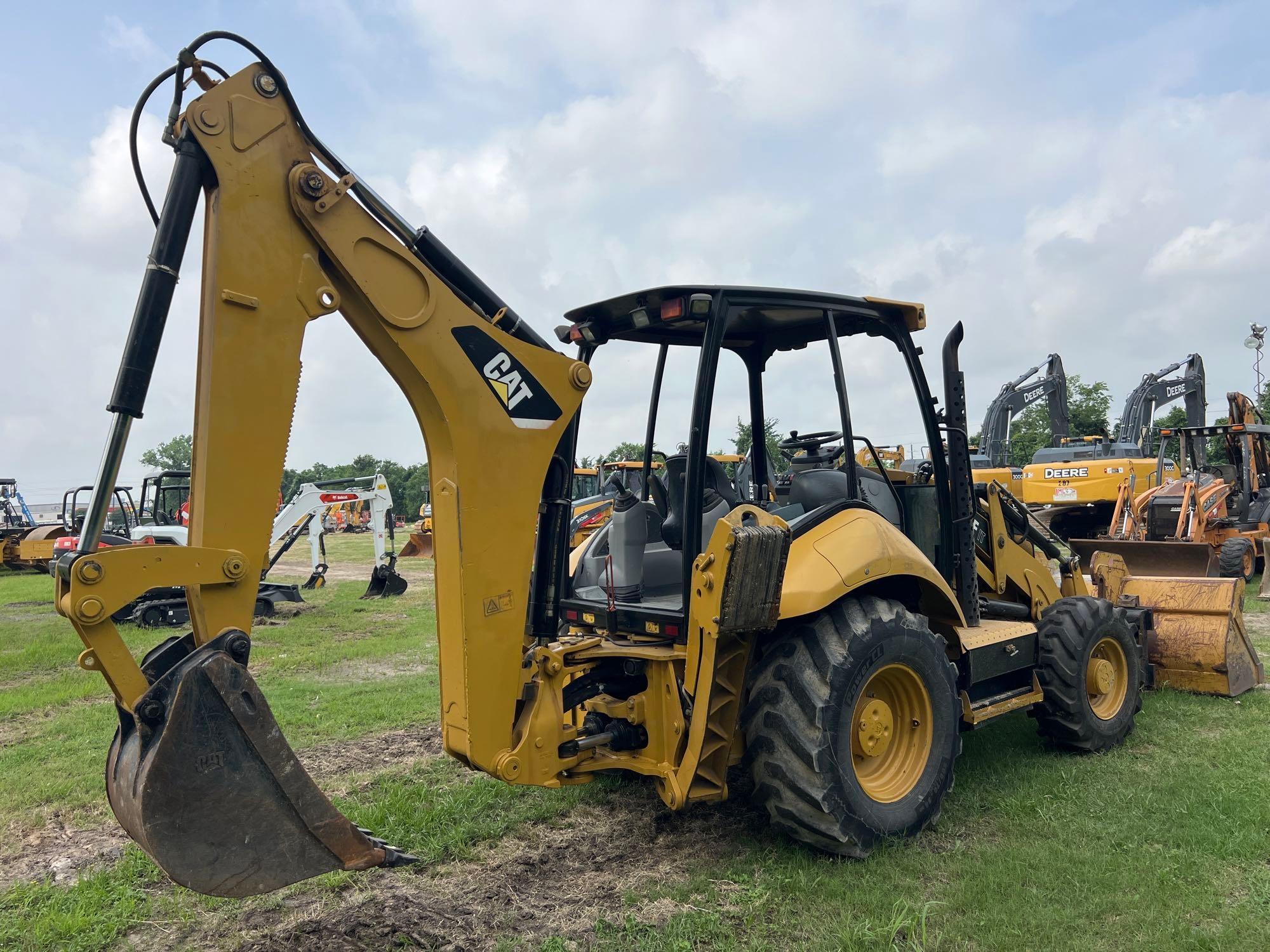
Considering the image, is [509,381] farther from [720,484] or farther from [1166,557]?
[1166,557]

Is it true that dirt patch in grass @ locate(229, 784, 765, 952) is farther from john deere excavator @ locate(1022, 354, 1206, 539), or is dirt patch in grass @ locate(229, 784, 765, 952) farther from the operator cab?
john deere excavator @ locate(1022, 354, 1206, 539)

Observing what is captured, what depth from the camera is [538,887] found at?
382 cm

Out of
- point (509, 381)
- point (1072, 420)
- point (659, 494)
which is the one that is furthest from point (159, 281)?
point (1072, 420)

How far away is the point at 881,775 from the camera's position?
430 centimetres

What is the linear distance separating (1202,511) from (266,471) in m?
13.7

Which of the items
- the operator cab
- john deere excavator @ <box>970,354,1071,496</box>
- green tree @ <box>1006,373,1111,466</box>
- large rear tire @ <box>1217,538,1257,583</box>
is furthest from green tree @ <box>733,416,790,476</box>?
green tree @ <box>1006,373,1111,466</box>

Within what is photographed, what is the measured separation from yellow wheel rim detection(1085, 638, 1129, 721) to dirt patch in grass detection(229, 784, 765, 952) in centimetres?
250

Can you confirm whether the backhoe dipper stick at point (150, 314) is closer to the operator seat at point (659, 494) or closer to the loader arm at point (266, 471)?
the loader arm at point (266, 471)

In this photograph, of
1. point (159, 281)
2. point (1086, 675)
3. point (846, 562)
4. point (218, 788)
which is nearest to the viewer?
point (218, 788)

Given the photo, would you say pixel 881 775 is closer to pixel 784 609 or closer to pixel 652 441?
pixel 784 609

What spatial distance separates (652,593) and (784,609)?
100cm

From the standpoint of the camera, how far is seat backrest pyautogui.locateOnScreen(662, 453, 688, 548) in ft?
14.5

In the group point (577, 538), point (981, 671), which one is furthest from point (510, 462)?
point (577, 538)

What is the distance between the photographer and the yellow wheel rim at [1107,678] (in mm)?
5586
